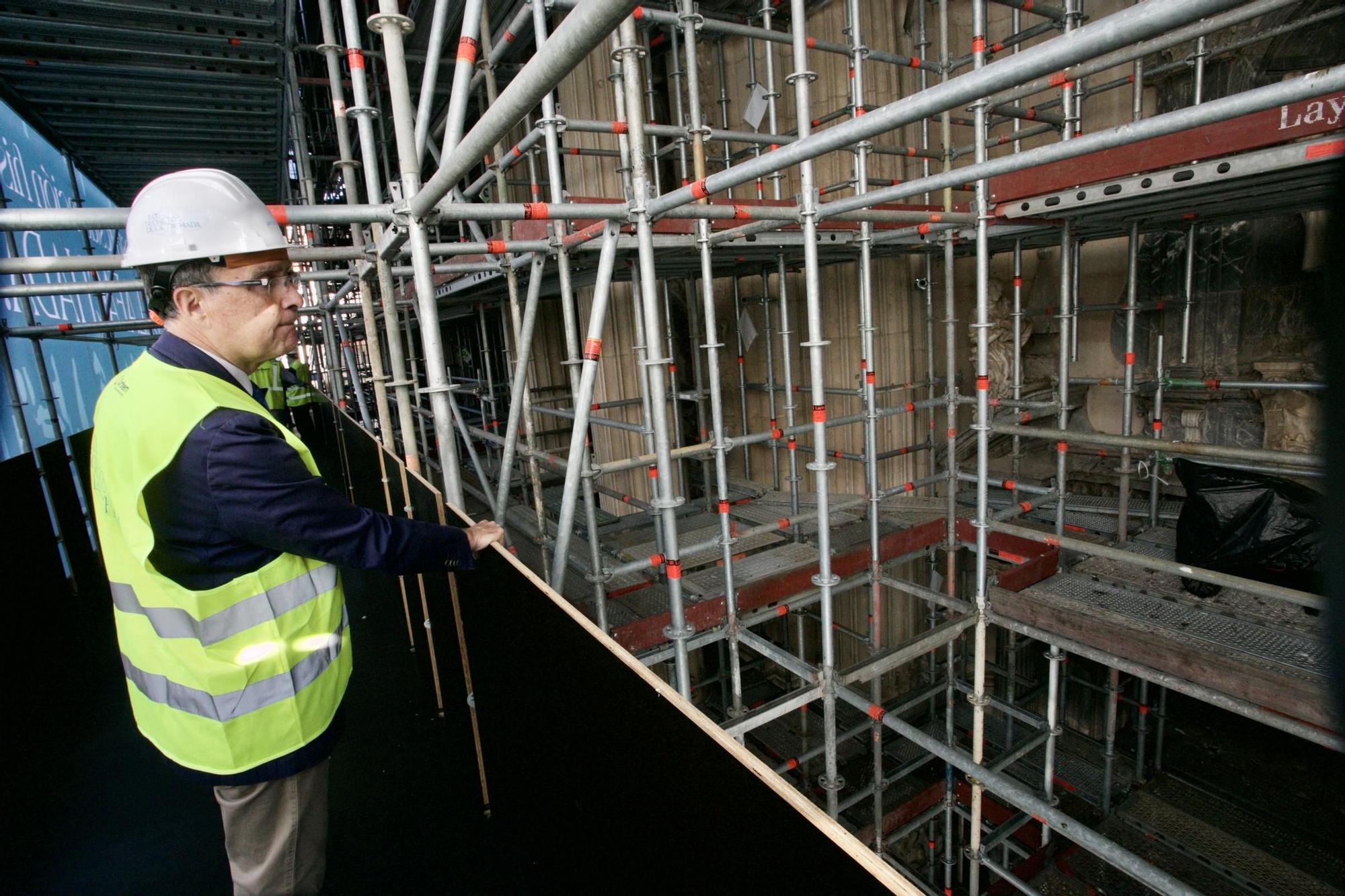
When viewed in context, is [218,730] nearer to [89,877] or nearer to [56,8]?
[89,877]

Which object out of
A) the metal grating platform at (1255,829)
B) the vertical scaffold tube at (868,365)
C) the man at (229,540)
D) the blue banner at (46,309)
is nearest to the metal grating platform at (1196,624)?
the vertical scaffold tube at (868,365)

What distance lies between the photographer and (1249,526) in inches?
138

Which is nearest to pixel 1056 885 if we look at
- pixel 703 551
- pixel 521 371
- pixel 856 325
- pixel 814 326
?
pixel 703 551

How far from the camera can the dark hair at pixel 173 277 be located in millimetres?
1651

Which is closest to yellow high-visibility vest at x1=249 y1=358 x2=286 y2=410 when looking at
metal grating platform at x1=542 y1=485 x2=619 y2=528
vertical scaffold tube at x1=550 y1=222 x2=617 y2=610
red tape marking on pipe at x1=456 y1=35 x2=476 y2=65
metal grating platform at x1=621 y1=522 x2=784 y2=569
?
metal grating platform at x1=542 y1=485 x2=619 y2=528

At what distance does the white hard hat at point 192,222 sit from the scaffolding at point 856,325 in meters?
0.55

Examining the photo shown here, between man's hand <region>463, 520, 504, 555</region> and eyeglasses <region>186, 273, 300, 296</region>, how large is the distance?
0.80m

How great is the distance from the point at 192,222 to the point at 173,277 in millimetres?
145

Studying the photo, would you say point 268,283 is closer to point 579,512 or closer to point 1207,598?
point 1207,598

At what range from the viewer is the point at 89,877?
253 cm

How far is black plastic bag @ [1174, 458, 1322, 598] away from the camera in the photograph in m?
3.40

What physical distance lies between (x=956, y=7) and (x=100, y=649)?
29.6ft

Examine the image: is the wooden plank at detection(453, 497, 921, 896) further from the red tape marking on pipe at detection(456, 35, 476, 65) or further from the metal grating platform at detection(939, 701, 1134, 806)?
the metal grating platform at detection(939, 701, 1134, 806)

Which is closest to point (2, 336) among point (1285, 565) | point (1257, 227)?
point (1285, 565)
